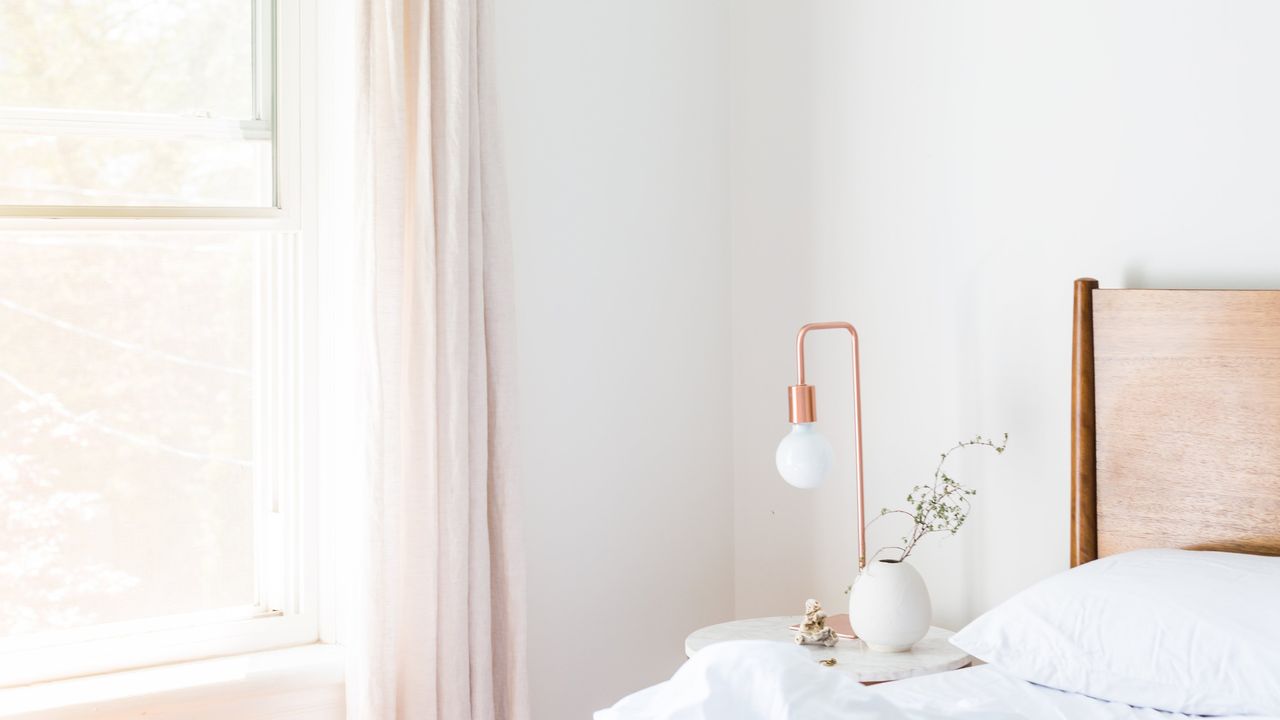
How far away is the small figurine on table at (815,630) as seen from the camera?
184 cm

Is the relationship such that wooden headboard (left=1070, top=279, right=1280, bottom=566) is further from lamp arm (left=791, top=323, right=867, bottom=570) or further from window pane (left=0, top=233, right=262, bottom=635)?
window pane (left=0, top=233, right=262, bottom=635)

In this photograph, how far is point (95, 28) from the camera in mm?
2014

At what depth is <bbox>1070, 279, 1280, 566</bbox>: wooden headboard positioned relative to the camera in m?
1.47

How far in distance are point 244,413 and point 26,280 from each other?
1.54 feet

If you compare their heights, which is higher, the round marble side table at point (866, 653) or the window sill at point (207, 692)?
the round marble side table at point (866, 653)

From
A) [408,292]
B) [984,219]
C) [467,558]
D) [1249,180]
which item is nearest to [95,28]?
[408,292]

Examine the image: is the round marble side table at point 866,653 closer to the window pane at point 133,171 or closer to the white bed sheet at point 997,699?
the white bed sheet at point 997,699

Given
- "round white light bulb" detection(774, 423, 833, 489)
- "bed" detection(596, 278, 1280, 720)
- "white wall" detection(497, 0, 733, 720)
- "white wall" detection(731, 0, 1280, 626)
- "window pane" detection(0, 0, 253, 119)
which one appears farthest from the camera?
"white wall" detection(497, 0, 733, 720)

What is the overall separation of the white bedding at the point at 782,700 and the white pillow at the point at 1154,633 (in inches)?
1.8

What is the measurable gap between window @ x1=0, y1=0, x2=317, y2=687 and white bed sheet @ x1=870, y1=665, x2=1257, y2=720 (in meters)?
1.28

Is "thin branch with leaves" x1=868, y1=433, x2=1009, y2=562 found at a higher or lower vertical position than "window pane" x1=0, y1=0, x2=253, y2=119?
lower

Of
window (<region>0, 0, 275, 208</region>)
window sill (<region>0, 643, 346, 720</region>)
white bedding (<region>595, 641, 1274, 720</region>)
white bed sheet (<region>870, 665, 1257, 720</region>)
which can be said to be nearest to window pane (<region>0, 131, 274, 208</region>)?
window (<region>0, 0, 275, 208</region>)

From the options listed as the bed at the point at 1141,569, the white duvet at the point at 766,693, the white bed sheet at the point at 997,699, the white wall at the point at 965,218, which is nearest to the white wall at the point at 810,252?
the white wall at the point at 965,218

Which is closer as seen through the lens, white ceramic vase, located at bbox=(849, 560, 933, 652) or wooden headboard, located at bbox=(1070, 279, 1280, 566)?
wooden headboard, located at bbox=(1070, 279, 1280, 566)
